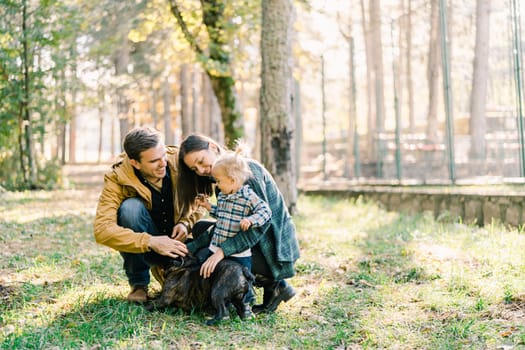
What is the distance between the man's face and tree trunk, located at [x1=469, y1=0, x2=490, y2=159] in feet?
21.3

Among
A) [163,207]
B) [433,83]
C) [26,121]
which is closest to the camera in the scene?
[163,207]

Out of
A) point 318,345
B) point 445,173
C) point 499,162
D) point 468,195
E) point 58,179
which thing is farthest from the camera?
point 58,179

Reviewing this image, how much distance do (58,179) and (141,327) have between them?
43.8ft

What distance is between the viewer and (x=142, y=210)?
14.7ft

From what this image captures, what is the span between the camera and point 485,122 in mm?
9586

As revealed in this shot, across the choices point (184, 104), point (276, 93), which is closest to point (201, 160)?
point (276, 93)

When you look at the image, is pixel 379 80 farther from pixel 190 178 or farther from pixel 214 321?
pixel 214 321

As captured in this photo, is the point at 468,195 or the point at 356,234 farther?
the point at 468,195

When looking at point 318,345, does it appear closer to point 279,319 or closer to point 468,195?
point 279,319

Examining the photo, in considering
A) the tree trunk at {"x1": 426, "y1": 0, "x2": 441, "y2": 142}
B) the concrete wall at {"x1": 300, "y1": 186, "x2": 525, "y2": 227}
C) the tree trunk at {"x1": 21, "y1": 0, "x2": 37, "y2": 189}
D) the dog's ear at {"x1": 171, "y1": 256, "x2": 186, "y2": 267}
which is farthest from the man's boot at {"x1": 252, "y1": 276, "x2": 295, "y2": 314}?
the tree trunk at {"x1": 21, "y1": 0, "x2": 37, "y2": 189}

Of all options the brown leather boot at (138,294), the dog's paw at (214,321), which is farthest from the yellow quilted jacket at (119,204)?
the dog's paw at (214,321)

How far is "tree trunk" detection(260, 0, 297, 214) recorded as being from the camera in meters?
8.80

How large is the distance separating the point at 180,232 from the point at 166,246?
35 centimetres

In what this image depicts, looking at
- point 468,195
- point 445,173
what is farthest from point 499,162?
point 445,173
